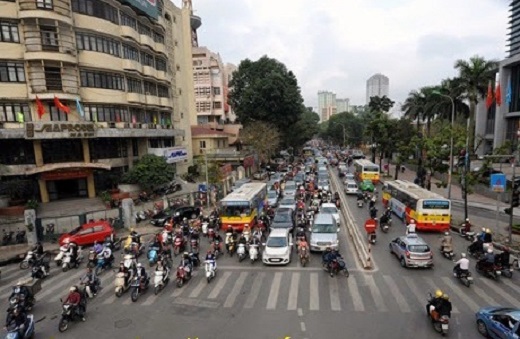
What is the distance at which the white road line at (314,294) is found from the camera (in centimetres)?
1271

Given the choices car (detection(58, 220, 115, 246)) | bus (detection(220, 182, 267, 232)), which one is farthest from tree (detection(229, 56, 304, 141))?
car (detection(58, 220, 115, 246))

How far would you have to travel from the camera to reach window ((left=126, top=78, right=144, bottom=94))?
3553 cm

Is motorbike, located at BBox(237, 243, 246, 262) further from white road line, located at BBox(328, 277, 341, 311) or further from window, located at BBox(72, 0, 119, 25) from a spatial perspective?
window, located at BBox(72, 0, 119, 25)

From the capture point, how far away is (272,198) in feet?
108

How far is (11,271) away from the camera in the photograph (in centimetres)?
1875

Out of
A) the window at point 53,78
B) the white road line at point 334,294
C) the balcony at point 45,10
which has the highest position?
the balcony at point 45,10

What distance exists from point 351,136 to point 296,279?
102935 mm

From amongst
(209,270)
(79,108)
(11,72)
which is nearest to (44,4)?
(11,72)

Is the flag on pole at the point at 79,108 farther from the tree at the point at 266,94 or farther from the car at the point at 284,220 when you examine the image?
the tree at the point at 266,94

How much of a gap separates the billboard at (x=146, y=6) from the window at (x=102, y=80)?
24.3ft

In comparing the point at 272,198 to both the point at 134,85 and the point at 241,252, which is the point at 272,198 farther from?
the point at 134,85

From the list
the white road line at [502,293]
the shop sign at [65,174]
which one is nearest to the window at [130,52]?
the shop sign at [65,174]

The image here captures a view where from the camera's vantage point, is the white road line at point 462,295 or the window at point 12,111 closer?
the white road line at point 462,295

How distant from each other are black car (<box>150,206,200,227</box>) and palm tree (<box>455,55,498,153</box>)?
108 feet
